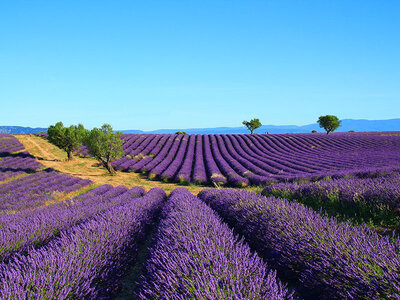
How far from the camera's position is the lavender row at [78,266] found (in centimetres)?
216

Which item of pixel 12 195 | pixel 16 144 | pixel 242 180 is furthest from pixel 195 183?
pixel 16 144

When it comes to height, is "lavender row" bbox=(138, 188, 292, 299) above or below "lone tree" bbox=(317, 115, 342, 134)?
below

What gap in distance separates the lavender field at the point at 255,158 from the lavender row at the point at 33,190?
6.55 m

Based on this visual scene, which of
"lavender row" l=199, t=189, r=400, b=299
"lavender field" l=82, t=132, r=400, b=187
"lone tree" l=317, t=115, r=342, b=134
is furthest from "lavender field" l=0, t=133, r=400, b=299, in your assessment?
"lone tree" l=317, t=115, r=342, b=134

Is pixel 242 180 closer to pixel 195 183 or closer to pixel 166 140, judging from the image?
pixel 195 183

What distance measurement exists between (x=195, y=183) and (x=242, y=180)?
12.7ft

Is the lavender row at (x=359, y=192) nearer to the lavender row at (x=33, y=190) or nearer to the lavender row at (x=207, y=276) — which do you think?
the lavender row at (x=207, y=276)

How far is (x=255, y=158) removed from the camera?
22.9m

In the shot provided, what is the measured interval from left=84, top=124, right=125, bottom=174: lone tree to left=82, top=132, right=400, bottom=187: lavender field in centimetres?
271

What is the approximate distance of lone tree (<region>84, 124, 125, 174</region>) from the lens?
1909cm

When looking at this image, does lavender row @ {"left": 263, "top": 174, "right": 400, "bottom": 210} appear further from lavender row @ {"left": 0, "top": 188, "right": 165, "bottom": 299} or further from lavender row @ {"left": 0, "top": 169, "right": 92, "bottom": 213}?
lavender row @ {"left": 0, "top": 169, "right": 92, "bottom": 213}

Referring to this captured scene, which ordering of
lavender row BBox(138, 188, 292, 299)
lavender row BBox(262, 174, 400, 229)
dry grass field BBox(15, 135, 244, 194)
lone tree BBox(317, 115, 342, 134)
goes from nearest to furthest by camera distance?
lavender row BBox(138, 188, 292, 299) → lavender row BBox(262, 174, 400, 229) → dry grass field BBox(15, 135, 244, 194) → lone tree BBox(317, 115, 342, 134)

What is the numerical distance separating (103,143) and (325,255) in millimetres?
19977

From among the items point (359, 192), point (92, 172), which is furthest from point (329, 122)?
point (359, 192)
